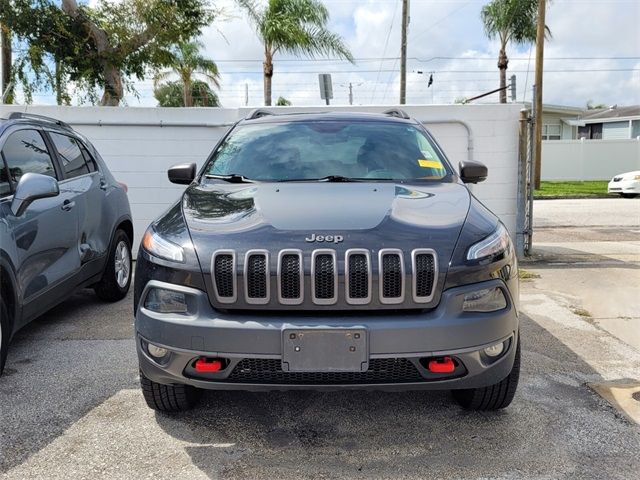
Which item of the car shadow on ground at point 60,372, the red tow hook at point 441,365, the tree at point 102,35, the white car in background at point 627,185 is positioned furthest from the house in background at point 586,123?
the red tow hook at point 441,365

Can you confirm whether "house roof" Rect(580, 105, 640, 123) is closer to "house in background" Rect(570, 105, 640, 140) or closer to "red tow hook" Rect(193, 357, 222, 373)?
"house in background" Rect(570, 105, 640, 140)

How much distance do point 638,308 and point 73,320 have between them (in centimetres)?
529

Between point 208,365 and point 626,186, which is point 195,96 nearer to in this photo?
point 626,186

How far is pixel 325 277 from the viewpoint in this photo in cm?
268

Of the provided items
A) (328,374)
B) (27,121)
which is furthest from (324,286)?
(27,121)

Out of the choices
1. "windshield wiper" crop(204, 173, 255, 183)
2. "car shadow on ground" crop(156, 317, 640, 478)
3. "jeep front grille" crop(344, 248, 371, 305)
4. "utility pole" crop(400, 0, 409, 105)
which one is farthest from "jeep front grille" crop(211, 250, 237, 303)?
Result: "utility pole" crop(400, 0, 409, 105)

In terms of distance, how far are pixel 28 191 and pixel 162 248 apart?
1512mm

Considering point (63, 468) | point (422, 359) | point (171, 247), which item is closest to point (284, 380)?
point (422, 359)

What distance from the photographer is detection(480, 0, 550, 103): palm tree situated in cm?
2408

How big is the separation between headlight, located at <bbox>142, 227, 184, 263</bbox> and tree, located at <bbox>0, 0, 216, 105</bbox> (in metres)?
13.5

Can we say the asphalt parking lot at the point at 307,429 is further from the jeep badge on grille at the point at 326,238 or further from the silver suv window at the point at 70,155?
the silver suv window at the point at 70,155

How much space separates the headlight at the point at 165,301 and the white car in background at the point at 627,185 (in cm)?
2000

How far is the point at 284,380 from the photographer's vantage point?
2.69 m

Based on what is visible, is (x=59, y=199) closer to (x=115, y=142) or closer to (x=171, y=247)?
(x=171, y=247)
